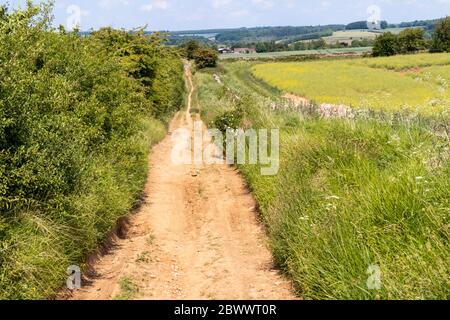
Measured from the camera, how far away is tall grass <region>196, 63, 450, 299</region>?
199 inches

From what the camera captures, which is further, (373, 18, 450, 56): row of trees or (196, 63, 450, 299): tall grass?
(373, 18, 450, 56): row of trees

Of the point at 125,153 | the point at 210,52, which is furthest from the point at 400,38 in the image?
the point at 125,153

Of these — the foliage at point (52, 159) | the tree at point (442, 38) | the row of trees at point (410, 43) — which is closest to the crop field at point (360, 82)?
the foliage at point (52, 159)

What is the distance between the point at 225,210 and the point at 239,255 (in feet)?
10.7

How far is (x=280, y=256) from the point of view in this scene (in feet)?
25.2

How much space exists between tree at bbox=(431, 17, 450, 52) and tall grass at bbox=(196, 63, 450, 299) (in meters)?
83.9

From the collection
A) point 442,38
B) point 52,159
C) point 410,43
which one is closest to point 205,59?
point 410,43

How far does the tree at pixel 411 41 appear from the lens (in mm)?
92125

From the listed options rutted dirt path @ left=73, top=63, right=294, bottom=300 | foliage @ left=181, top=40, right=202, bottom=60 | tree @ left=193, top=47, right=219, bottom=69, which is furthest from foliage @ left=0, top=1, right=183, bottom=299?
foliage @ left=181, top=40, right=202, bottom=60

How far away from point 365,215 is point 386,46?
295 feet

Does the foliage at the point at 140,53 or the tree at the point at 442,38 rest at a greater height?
the tree at the point at 442,38

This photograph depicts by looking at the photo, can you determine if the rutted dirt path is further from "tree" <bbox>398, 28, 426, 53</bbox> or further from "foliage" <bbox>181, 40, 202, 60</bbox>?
"foliage" <bbox>181, 40, 202, 60</bbox>

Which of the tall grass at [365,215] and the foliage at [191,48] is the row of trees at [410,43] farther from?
the tall grass at [365,215]
